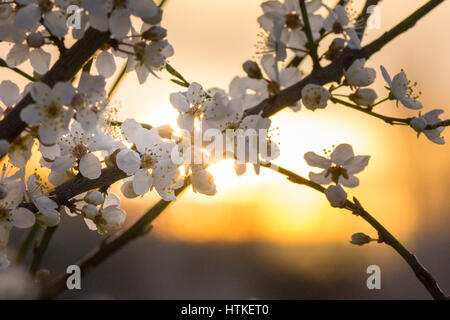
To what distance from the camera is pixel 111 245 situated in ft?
3.75

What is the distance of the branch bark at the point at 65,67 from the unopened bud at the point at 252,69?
27 cm

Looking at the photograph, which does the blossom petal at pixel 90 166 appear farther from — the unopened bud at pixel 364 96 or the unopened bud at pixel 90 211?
the unopened bud at pixel 364 96

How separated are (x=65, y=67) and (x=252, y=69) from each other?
0.32 metres

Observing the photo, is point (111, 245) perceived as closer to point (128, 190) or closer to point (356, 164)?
point (128, 190)

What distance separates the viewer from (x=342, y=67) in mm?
769

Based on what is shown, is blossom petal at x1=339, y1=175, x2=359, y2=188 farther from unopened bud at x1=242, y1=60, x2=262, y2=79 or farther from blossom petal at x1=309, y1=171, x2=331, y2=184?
unopened bud at x1=242, y1=60, x2=262, y2=79

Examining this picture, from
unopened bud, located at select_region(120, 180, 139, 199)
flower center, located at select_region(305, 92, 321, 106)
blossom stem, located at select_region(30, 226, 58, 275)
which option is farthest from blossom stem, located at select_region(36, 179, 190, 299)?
flower center, located at select_region(305, 92, 321, 106)

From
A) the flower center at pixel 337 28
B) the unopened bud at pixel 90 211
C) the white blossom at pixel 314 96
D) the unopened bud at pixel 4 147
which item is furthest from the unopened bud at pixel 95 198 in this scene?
the flower center at pixel 337 28

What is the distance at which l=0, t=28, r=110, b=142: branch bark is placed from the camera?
0.61 metres

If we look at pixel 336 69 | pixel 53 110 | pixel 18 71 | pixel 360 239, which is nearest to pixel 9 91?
pixel 18 71

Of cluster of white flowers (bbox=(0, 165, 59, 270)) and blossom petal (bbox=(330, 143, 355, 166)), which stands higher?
blossom petal (bbox=(330, 143, 355, 166))

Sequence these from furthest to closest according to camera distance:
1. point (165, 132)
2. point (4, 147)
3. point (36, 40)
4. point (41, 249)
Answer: point (41, 249) < point (165, 132) < point (36, 40) < point (4, 147)

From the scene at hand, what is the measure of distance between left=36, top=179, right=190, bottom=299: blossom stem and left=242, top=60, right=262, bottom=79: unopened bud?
1.08ft
